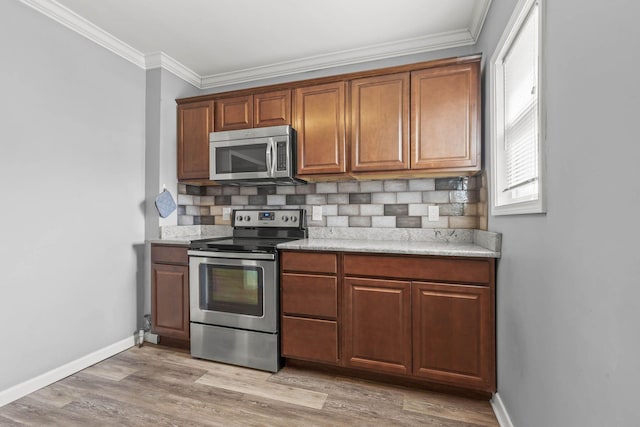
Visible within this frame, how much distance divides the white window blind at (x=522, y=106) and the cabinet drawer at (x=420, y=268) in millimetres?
497

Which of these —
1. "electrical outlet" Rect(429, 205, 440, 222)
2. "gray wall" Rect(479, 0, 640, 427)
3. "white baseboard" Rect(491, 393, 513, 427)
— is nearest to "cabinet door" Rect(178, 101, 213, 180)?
"electrical outlet" Rect(429, 205, 440, 222)

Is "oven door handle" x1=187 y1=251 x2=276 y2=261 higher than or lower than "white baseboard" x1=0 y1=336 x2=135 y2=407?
higher

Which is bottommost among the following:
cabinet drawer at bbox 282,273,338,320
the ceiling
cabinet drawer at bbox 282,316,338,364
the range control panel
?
cabinet drawer at bbox 282,316,338,364

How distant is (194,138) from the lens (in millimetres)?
2871

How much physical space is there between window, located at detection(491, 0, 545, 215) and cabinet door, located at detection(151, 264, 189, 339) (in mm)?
2364

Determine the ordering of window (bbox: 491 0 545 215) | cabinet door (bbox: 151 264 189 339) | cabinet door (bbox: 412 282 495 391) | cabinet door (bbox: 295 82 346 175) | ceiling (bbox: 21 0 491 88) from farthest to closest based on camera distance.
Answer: cabinet door (bbox: 151 264 189 339) < cabinet door (bbox: 295 82 346 175) < ceiling (bbox: 21 0 491 88) < cabinet door (bbox: 412 282 495 391) < window (bbox: 491 0 545 215)

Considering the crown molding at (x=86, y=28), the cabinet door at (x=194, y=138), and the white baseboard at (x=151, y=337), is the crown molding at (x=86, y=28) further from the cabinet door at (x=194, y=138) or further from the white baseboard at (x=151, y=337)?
the white baseboard at (x=151, y=337)

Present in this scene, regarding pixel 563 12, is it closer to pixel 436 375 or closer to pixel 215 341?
pixel 436 375

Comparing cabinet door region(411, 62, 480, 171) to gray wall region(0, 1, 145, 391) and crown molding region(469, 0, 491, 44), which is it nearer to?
crown molding region(469, 0, 491, 44)

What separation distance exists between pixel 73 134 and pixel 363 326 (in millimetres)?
2445

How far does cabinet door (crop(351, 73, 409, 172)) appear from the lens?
7.38ft

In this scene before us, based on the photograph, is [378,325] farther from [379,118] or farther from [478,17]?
[478,17]

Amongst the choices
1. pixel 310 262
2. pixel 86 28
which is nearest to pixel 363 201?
pixel 310 262

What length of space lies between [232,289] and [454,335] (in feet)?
Answer: 5.11
